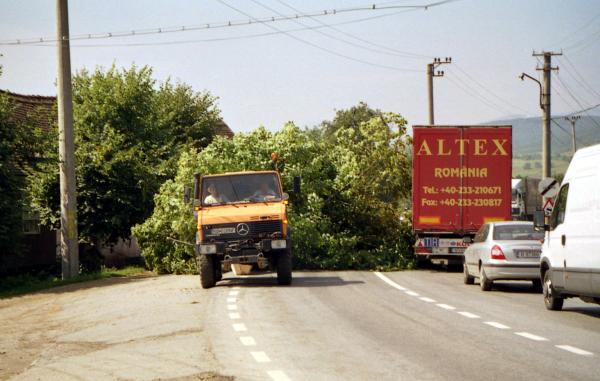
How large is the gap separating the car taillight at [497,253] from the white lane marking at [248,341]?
30.0 ft

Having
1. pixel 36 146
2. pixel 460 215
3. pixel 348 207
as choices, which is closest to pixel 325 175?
pixel 348 207

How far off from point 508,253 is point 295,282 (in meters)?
5.68

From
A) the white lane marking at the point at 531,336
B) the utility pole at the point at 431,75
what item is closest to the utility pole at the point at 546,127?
the utility pole at the point at 431,75

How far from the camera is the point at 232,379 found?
30.0 feet

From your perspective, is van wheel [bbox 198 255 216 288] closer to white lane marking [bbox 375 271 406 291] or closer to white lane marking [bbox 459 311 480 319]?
white lane marking [bbox 375 271 406 291]

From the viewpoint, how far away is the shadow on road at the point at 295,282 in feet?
74.7

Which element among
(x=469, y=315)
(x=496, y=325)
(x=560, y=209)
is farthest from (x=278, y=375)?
(x=560, y=209)

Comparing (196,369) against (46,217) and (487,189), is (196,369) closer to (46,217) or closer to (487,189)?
(487,189)

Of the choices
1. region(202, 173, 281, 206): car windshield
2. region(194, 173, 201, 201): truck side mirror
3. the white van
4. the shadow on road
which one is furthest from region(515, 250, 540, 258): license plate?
region(194, 173, 201, 201): truck side mirror

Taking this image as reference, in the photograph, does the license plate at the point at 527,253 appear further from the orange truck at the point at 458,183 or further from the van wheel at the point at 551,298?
the orange truck at the point at 458,183

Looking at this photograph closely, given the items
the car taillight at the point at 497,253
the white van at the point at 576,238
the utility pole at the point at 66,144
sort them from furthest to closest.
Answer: the utility pole at the point at 66,144 < the car taillight at the point at 497,253 < the white van at the point at 576,238

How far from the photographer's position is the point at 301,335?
1259cm

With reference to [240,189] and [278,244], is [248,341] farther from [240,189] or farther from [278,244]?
[240,189]

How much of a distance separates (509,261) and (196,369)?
11583 millimetres
